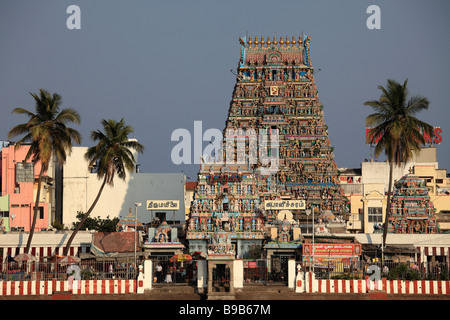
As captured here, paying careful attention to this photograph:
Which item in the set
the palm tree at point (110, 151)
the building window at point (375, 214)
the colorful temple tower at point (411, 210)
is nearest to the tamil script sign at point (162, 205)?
the palm tree at point (110, 151)

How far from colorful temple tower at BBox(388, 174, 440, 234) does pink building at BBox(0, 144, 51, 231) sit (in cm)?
4782

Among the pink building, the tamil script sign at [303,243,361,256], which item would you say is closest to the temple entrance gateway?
the tamil script sign at [303,243,361,256]

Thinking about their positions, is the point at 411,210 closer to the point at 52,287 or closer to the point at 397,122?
the point at 397,122

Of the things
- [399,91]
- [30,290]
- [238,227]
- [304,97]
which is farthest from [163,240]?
[304,97]

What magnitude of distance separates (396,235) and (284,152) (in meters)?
29.3

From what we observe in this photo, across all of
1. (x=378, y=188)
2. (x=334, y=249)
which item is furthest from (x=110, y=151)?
(x=378, y=188)

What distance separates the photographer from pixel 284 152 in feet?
397

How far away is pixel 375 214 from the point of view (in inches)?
4577

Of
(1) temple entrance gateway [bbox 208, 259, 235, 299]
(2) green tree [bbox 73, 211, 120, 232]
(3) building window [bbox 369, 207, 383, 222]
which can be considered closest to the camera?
(1) temple entrance gateway [bbox 208, 259, 235, 299]

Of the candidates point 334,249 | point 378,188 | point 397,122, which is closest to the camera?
point 334,249

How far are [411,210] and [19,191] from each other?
52.3 meters

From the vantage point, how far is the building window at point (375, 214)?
115812 mm

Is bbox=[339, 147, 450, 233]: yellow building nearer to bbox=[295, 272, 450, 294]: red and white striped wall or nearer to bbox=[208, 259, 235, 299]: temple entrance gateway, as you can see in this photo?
bbox=[295, 272, 450, 294]: red and white striped wall

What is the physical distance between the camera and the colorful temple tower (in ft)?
323
